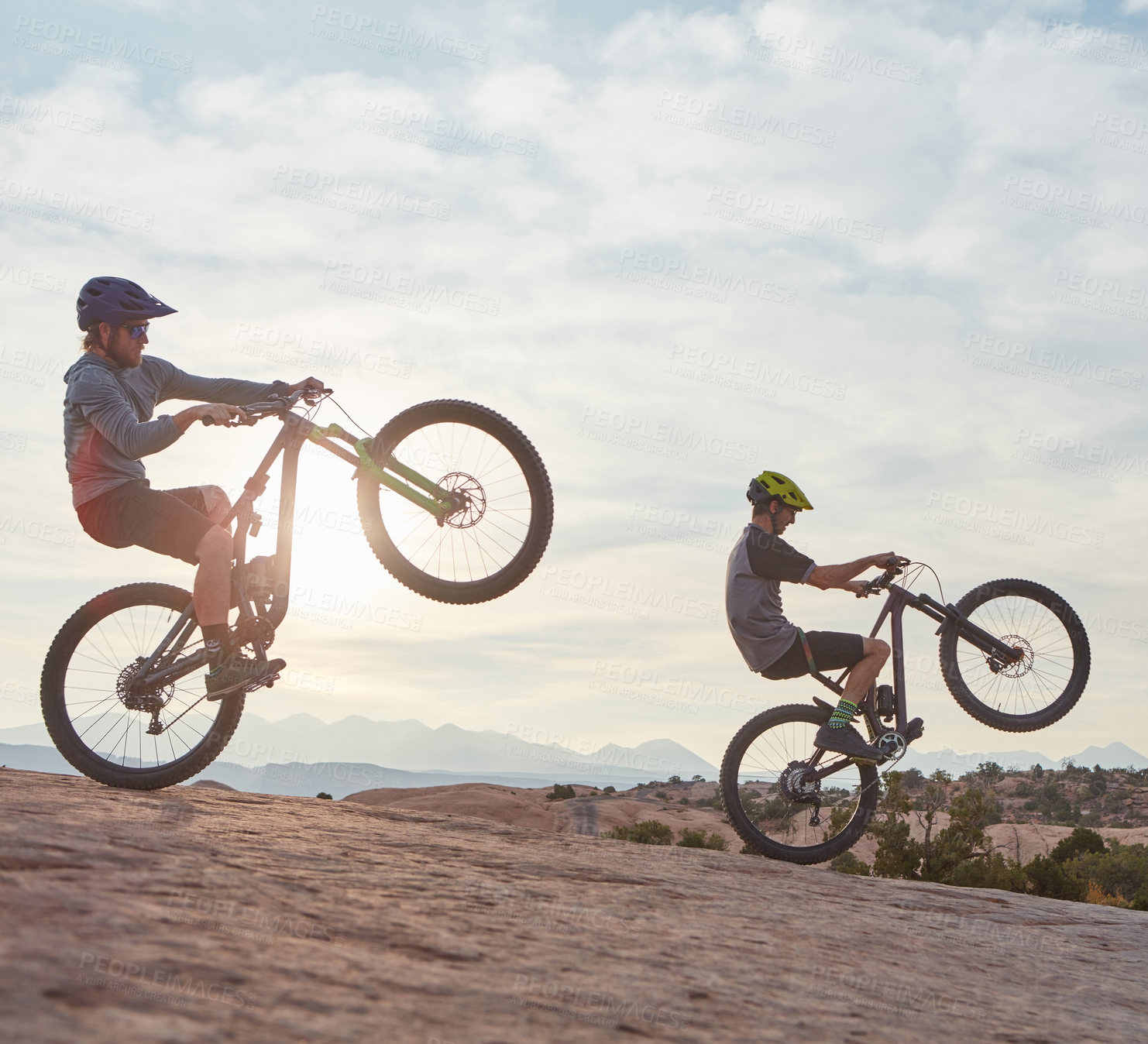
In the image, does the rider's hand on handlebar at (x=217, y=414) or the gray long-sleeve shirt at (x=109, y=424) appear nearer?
the gray long-sleeve shirt at (x=109, y=424)

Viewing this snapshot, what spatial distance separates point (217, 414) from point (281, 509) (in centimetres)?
85

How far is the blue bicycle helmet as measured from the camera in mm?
6680

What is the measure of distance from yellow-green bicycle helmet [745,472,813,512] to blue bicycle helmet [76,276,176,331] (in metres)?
4.91

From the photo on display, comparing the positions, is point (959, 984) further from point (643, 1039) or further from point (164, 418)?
point (164, 418)

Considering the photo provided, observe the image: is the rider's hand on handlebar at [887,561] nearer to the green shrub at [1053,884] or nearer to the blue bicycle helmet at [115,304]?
the blue bicycle helmet at [115,304]

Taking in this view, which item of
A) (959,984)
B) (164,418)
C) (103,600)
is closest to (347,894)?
(959,984)

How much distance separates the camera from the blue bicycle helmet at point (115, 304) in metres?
6.68

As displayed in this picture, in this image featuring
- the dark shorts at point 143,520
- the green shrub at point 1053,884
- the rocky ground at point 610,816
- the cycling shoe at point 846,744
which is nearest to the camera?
the dark shorts at point 143,520

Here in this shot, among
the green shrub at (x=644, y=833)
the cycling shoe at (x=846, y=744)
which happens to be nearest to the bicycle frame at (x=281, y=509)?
the cycling shoe at (x=846, y=744)

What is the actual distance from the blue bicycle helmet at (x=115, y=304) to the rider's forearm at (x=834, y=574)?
17.9 feet

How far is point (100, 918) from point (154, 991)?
58 centimetres

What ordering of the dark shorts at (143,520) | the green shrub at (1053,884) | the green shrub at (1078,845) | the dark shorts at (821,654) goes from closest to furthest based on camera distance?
the dark shorts at (143,520) < the dark shorts at (821,654) < the green shrub at (1053,884) < the green shrub at (1078,845)

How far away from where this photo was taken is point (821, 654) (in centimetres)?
797

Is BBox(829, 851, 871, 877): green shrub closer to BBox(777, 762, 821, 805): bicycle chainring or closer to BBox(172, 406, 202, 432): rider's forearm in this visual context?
BBox(777, 762, 821, 805): bicycle chainring
